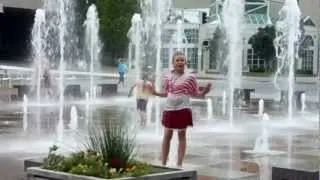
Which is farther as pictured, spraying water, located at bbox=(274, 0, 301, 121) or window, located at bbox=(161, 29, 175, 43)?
window, located at bbox=(161, 29, 175, 43)

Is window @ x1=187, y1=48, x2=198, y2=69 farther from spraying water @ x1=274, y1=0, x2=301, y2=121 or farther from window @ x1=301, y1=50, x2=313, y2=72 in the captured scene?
window @ x1=301, y1=50, x2=313, y2=72

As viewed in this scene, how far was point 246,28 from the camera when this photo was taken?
70.1 metres

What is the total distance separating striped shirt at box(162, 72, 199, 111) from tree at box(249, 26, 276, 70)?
53.4m

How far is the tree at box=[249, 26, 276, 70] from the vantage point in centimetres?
6281

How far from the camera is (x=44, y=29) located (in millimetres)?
56094

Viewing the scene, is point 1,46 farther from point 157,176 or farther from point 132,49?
point 157,176

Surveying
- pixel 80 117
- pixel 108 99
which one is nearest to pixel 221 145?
pixel 80 117

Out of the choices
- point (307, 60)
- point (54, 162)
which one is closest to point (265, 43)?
point (307, 60)

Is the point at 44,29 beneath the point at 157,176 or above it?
above

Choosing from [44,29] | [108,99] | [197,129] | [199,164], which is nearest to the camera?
[199,164]

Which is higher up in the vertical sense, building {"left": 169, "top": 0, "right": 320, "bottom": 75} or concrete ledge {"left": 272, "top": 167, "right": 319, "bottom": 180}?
building {"left": 169, "top": 0, "right": 320, "bottom": 75}

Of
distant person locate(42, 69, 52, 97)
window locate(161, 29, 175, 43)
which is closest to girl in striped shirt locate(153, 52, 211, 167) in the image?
distant person locate(42, 69, 52, 97)

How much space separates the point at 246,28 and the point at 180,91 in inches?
2424

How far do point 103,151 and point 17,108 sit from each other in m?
16.7
